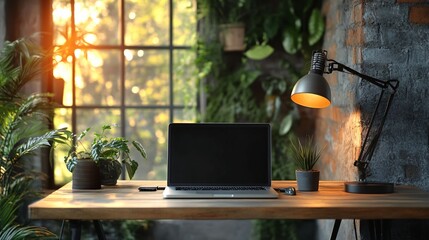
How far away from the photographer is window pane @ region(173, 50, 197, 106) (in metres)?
5.05

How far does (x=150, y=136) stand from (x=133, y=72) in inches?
17.7

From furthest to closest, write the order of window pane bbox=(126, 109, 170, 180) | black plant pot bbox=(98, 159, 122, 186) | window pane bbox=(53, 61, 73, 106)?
window pane bbox=(126, 109, 170, 180) < window pane bbox=(53, 61, 73, 106) < black plant pot bbox=(98, 159, 122, 186)

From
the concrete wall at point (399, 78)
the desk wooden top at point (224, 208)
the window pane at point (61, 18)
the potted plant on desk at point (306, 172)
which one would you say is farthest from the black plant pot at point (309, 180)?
the window pane at point (61, 18)

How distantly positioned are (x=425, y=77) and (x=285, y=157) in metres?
1.43

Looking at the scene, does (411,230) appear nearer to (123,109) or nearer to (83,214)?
(83,214)

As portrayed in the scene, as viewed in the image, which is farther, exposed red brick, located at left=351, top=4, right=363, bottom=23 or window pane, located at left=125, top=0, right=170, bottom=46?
window pane, located at left=125, top=0, right=170, bottom=46

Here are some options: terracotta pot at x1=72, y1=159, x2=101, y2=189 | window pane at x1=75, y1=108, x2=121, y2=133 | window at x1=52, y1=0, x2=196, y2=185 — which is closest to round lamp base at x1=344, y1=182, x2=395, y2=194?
terracotta pot at x1=72, y1=159, x2=101, y2=189

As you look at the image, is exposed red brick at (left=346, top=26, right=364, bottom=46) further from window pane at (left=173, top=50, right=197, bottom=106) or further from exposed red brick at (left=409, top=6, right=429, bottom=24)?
window pane at (left=173, top=50, right=197, bottom=106)

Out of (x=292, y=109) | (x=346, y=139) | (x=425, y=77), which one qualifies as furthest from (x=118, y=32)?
(x=425, y=77)

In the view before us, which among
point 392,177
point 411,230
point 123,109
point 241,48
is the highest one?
point 241,48

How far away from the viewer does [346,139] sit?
4059 millimetres

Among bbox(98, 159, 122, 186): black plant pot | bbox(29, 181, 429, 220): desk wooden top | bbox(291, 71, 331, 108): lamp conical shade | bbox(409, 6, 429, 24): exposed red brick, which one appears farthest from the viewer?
bbox(409, 6, 429, 24): exposed red brick

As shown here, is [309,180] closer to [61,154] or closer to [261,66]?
[261,66]

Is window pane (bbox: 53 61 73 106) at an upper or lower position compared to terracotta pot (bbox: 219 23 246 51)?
lower
